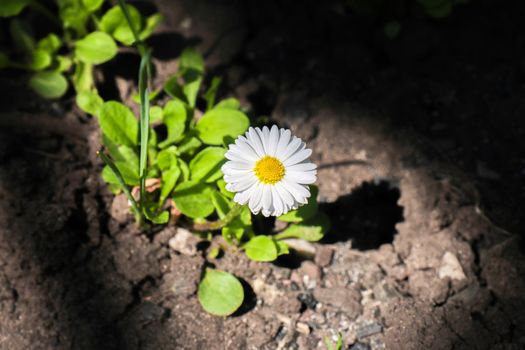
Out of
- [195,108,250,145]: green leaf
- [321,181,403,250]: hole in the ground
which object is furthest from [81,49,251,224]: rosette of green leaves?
[321,181,403,250]: hole in the ground

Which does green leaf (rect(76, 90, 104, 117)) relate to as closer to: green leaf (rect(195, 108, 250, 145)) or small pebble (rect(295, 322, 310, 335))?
green leaf (rect(195, 108, 250, 145))

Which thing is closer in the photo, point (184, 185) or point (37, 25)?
point (184, 185)

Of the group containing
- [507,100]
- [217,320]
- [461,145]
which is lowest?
[217,320]

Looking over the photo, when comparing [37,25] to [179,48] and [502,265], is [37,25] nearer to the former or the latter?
[179,48]

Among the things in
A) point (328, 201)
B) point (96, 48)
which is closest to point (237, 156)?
point (328, 201)

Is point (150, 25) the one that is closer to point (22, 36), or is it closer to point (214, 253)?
point (22, 36)

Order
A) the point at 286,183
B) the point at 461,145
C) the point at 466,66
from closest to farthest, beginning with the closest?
the point at 286,183 → the point at 461,145 → the point at 466,66

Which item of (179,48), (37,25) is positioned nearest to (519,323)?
(179,48)
